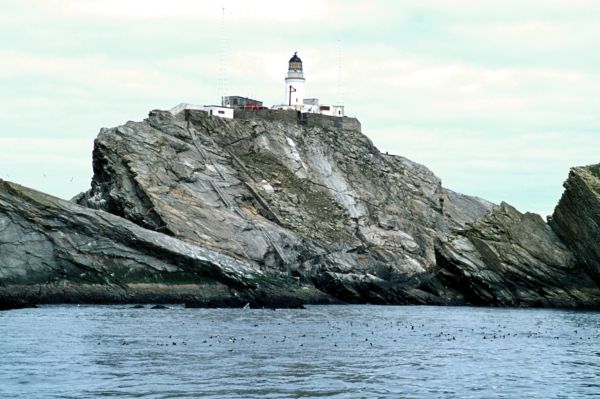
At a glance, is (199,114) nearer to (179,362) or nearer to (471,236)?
(471,236)

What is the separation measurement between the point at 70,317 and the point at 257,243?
36.0 metres

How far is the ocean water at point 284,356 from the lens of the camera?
1426 inches

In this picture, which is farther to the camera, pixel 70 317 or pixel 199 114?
pixel 199 114

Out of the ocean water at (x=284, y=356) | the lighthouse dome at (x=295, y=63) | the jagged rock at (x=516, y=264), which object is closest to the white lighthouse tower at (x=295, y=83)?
the lighthouse dome at (x=295, y=63)

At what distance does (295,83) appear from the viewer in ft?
460

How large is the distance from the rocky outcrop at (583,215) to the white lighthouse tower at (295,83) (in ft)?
169

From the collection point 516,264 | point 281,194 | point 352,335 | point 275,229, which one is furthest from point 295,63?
point 352,335

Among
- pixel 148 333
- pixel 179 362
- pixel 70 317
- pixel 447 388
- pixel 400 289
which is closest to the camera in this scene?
pixel 447 388

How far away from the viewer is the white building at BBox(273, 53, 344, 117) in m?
138

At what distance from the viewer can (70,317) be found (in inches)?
2704

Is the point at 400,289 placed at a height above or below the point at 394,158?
below

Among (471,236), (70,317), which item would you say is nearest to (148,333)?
(70,317)

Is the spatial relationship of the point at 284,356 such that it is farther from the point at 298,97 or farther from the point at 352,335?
the point at 298,97

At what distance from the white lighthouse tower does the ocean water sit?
2565 inches
